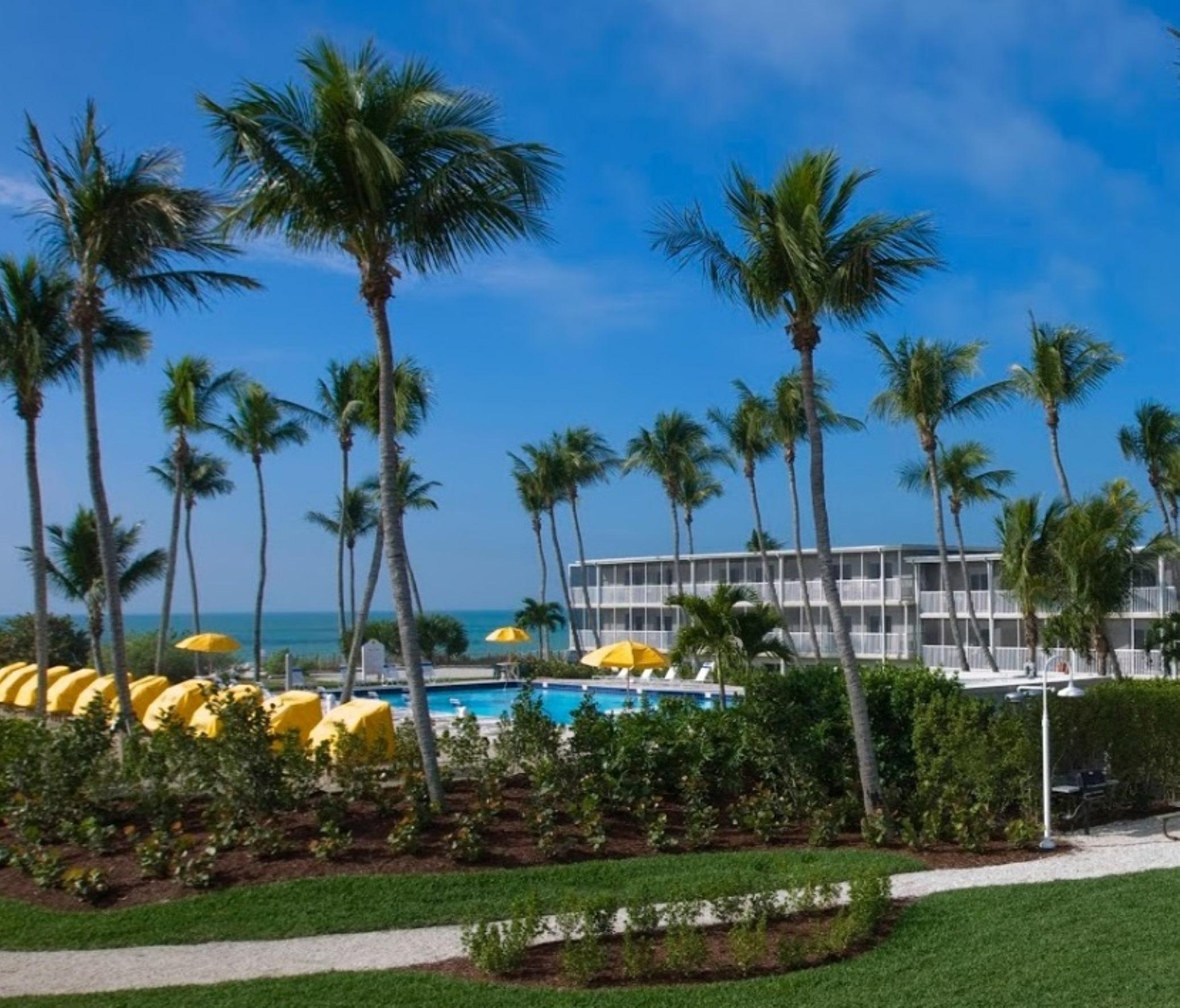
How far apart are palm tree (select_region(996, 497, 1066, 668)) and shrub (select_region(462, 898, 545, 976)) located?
2110 cm

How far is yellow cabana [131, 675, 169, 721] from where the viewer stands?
2255 cm

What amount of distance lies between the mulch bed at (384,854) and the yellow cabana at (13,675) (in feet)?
60.5

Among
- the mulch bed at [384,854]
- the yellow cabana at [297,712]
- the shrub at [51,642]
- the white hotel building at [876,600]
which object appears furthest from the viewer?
the white hotel building at [876,600]

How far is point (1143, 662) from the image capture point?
125 feet

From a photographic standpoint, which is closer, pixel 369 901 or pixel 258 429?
pixel 369 901

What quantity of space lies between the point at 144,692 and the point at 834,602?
47.6ft

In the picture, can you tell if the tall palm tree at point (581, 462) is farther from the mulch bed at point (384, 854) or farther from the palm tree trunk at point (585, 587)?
the mulch bed at point (384, 854)

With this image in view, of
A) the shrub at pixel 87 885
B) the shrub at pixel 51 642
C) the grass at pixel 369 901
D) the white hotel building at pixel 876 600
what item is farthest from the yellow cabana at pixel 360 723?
the shrub at pixel 51 642

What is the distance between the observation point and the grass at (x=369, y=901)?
974 centimetres

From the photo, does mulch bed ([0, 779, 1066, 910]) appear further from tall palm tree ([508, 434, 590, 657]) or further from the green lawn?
tall palm tree ([508, 434, 590, 657])

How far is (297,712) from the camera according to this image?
55.7ft

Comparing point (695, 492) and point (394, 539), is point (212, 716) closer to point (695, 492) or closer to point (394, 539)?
point (394, 539)

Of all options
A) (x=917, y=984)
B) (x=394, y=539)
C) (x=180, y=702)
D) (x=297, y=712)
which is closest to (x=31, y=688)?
(x=180, y=702)

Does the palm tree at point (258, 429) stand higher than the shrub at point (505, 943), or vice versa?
the palm tree at point (258, 429)
